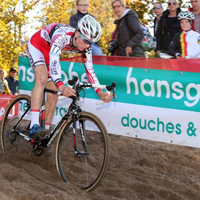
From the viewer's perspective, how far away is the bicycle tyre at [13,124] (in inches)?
241

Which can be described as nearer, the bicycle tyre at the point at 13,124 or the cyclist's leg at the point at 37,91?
the cyclist's leg at the point at 37,91

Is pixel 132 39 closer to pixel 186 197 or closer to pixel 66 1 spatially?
pixel 186 197

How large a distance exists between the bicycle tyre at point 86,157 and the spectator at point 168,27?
136 inches

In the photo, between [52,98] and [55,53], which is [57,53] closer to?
[55,53]

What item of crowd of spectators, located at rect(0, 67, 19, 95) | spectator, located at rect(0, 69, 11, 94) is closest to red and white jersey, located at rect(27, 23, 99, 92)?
crowd of spectators, located at rect(0, 67, 19, 95)

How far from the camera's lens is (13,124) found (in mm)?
6281

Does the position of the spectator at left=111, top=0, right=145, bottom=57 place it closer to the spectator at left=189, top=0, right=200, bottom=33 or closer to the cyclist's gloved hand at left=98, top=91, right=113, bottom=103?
the spectator at left=189, top=0, right=200, bottom=33

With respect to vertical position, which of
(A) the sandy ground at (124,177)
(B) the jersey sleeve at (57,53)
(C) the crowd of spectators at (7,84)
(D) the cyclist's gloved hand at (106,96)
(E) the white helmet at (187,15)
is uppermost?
(E) the white helmet at (187,15)

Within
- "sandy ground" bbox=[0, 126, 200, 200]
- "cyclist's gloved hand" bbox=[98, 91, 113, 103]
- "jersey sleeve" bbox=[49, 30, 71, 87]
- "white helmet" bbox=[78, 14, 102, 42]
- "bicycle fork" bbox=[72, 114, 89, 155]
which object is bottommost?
"sandy ground" bbox=[0, 126, 200, 200]

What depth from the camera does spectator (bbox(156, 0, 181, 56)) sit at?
793 centimetres

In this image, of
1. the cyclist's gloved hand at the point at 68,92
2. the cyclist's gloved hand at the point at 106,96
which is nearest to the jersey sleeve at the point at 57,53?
the cyclist's gloved hand at the point at 68,92

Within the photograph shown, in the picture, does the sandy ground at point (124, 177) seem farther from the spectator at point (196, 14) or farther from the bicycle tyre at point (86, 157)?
the spectator at point (196, 14)

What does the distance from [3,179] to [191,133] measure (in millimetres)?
2802

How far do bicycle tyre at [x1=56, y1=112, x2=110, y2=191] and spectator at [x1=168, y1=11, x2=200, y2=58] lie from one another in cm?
268
